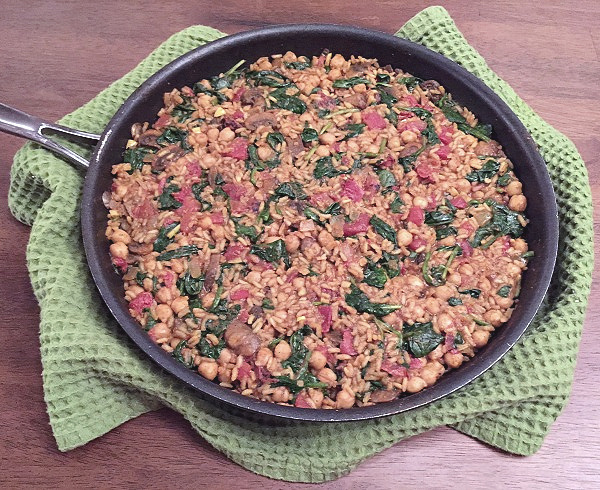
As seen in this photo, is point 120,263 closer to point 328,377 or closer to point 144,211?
point 144,211

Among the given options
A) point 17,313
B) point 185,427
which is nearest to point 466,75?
point 185,427

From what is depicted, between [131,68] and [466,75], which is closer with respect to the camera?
[466,75]

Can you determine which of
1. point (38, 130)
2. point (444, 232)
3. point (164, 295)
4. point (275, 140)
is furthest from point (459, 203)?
point (38, 130)

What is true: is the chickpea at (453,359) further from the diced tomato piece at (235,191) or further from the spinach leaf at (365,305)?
the diced tomato piece at (235,191)

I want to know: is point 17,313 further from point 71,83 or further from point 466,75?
point 466,75

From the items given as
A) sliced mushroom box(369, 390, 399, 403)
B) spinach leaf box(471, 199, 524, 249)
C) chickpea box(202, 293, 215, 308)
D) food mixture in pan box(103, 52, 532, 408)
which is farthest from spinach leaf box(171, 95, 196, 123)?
sliced mushroom box(369, 390, 399, 403)

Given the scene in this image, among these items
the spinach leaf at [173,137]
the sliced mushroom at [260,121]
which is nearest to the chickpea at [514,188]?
the sliced mushroom at [260,121]

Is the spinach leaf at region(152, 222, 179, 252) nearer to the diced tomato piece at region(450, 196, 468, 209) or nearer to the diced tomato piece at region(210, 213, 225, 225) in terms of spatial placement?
the diced tomato piece at region(210, 213, 225, 225)
